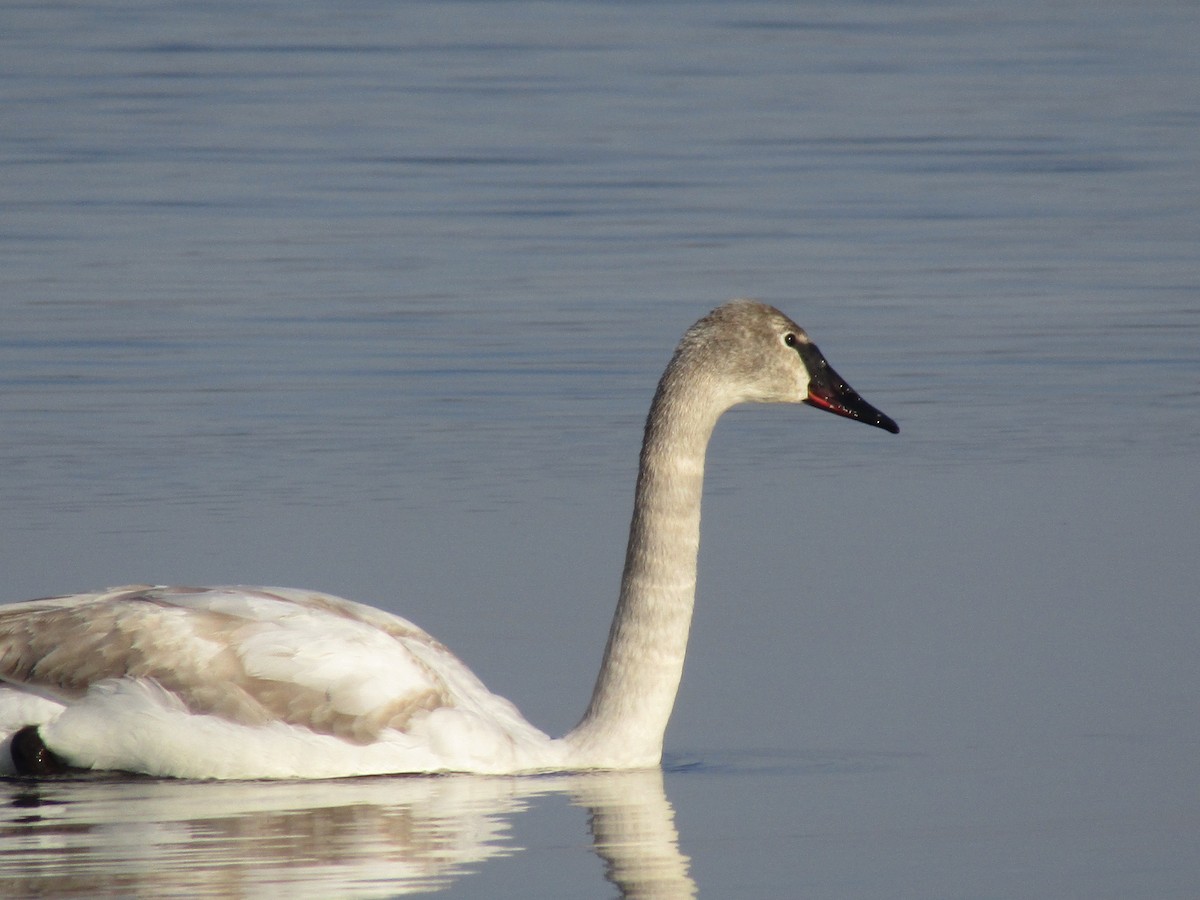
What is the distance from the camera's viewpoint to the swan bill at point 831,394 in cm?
781

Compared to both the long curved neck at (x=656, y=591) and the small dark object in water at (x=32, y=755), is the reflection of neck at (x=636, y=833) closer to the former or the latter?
the long curved neck at (x=656, y=591)

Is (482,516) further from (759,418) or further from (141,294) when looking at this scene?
(141,294)

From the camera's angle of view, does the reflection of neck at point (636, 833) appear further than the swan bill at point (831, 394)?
No

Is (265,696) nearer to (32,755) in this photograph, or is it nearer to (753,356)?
(32,755)

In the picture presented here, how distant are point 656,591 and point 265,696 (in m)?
1.28

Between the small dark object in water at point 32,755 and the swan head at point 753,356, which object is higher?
the swan head at point 753,356

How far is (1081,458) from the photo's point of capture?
33.9ft

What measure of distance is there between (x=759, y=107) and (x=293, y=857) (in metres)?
15.7

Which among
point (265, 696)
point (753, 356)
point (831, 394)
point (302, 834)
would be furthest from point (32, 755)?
point (831, 394)

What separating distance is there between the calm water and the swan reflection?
0.06 ft

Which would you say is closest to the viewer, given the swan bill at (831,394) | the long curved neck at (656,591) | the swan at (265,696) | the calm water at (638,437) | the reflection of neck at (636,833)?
the reflection of neck at (636,833)

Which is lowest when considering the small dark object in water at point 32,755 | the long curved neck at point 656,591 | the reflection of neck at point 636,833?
the reflection of neck at point 636,833

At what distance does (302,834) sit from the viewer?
632 centimetres

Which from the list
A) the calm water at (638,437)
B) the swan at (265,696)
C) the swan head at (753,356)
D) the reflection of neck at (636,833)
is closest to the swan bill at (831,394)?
the swan head at (753,356)
